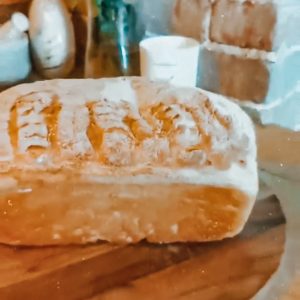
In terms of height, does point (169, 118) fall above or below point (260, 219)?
above

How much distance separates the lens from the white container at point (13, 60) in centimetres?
119

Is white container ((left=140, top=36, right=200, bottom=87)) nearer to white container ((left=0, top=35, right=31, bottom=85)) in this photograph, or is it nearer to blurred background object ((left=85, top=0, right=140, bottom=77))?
blurred background object ((left=85, top=0, right=140, bottom=77))

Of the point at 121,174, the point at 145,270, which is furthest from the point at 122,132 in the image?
the point at 145,270

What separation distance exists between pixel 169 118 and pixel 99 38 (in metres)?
0.43

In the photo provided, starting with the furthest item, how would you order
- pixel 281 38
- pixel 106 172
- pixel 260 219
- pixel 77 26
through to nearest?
pixel 77 26, pixel 281 38, pixel 260 219, pixel 106 172

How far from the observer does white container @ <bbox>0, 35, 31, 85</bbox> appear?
119 cm

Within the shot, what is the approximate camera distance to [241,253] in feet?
2.68

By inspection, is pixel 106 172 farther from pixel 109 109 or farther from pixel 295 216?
pixel 295 216

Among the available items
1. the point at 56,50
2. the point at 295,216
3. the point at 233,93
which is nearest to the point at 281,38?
the point at 233,93

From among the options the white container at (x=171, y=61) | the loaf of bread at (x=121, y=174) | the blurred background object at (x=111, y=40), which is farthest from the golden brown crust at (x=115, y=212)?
the blurred background object at (x=111, y=40)

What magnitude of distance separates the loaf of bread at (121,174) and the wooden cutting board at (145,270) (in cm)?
2

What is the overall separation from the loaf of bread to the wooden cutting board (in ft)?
0.06

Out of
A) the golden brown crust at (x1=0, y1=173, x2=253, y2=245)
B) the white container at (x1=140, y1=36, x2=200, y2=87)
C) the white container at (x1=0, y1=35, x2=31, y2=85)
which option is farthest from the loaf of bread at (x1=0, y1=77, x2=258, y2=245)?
the white container at (x1=0, y1=35, x2=31, y2=85)

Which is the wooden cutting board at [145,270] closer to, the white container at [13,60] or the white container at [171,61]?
the white container at [171,61]
